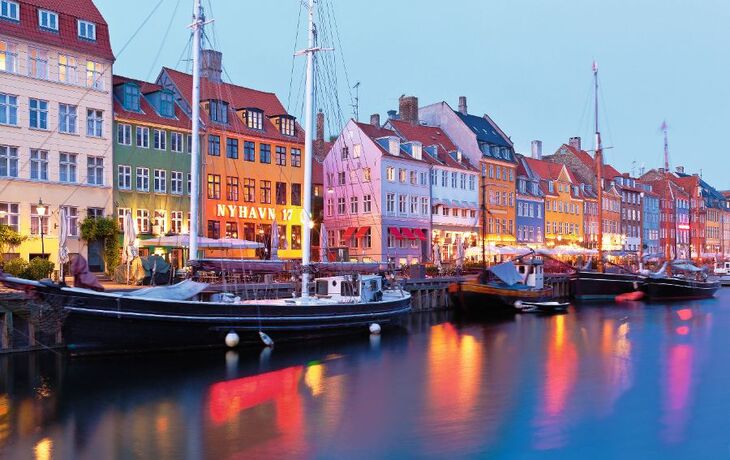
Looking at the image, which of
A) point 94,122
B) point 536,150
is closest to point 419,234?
point 94,122

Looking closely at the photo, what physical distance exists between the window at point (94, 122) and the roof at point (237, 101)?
701 centimetres

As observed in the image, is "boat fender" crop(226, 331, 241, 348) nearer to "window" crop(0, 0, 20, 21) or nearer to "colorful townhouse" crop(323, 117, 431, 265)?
"window" crop(0, 0, 20, 21)

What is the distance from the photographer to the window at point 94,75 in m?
43.4

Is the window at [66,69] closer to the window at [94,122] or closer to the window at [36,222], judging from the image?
the window at [94,122]

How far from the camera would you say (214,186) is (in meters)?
49.9

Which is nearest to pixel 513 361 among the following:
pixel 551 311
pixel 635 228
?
pixel 551 311

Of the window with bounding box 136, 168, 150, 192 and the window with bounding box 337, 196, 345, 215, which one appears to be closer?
the window with bounding box 136, 168, 150, 192

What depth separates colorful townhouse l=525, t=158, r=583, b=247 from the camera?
270ft

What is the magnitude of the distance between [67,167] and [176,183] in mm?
7253

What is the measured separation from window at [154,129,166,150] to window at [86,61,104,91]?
446 cm

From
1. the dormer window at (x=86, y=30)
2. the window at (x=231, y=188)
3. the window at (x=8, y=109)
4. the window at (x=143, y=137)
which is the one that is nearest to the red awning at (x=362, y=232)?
the window at (x=231, y=188)

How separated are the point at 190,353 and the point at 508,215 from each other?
51577 mm

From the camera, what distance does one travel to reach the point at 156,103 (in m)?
48.3

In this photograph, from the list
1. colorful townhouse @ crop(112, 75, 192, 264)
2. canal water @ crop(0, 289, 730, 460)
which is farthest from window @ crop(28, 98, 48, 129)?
canal water @ crop(0, 289, 730, 460)
